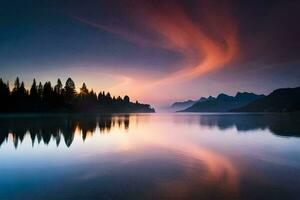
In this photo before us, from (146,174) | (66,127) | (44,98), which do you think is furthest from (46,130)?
(44,98)

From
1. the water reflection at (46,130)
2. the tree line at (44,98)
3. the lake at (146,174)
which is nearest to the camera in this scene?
the lake at (146,174)

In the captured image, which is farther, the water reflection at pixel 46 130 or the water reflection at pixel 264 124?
the water reflection at pixel 264 124

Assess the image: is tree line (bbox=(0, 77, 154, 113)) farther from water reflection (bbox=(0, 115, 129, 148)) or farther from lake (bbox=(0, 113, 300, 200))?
lake (bbox=(0, 113, 300, 200))

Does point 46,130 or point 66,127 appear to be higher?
point 66,127

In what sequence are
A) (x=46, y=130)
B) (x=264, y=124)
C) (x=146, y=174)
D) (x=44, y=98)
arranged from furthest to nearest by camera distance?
1. (x=44, y=98)
2. (x=264, y=124)
3. (x=46, y=130)
4. (x=146, y=174)

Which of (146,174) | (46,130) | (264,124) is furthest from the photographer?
(264,124)

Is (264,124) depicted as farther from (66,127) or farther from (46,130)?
(46,130)

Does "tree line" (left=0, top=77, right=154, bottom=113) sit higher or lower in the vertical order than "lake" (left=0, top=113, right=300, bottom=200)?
higher

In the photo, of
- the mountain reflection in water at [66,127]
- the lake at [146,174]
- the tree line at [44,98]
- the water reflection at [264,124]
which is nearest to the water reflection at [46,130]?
the mountain reflection in water at [66,127]

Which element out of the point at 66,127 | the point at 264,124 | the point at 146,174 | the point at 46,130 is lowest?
the point at 146,174

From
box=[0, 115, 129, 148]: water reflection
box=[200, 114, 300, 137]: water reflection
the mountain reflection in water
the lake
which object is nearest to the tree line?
the mountain reflection in water

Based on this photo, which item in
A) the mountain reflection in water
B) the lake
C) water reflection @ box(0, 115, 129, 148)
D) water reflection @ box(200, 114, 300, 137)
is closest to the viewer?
the lake

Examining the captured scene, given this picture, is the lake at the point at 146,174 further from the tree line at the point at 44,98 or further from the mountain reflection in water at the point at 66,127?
the tree line at the point at 44,98

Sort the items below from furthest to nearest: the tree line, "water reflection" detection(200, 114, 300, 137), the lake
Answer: the tree line
"water reflection" detection(200, 114, 300, 137)
the lake
